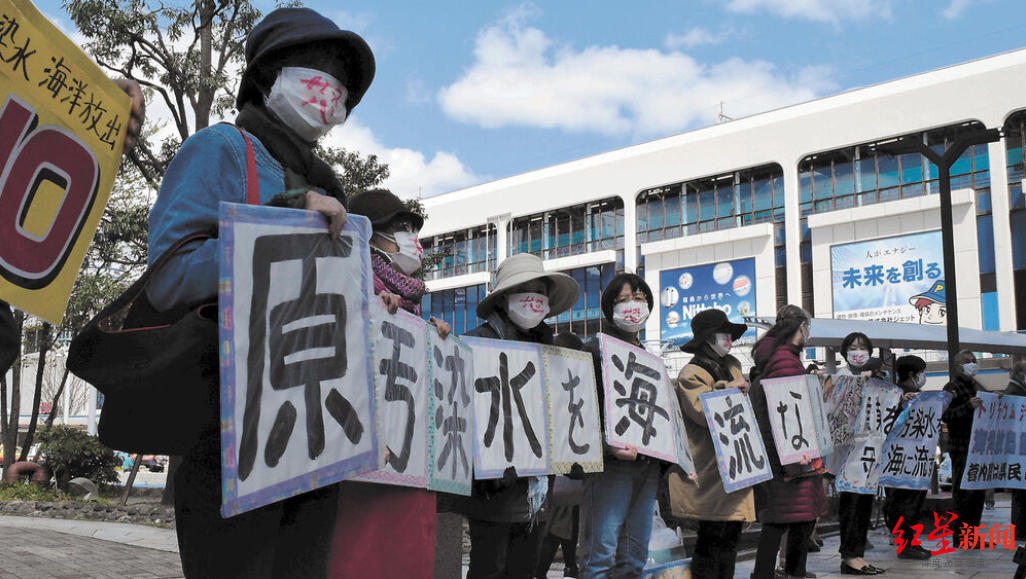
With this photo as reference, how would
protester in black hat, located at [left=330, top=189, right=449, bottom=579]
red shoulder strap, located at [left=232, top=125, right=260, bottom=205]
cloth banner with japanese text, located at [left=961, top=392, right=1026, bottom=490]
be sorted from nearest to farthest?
red shoulder strap, located at [left=232, top=125, right=260, bottom=205], protester in black hat, located at [left=330, top=189, right=449, bottom=579], cloth banner with japanese text, located at [left=961, top=392, right=1026, bottom=490]

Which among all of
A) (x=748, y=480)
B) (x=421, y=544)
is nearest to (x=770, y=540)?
(x=748, y=480)

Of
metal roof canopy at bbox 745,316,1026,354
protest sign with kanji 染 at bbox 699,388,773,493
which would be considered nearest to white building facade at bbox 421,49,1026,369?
metal roof canopy at bbox 745,316,1026,354

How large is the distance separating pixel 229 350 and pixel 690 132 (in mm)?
40209

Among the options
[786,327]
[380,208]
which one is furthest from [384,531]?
[786,327]

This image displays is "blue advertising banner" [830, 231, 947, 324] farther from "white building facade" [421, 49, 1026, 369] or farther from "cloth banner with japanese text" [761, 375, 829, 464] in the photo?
"cloth banner with japanese text" [761, 375, 829, 464]

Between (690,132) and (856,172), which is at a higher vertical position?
(690,132)

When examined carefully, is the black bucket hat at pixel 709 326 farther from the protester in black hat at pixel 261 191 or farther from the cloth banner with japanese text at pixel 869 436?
the protester in black hat at pixel 261 191

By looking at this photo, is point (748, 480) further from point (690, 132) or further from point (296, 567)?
point (690, 132)

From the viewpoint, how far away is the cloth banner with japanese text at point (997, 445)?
8594 millimetres

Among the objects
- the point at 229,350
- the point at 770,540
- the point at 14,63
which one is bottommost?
the point at 770,540

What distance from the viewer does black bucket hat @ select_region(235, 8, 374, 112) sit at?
2.15m

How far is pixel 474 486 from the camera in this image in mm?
4211

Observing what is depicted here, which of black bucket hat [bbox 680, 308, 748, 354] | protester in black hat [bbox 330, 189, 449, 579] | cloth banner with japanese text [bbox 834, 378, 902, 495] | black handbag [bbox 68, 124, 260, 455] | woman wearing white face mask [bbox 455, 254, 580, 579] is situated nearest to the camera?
black handbag [bbox 68, 124, 260, 455]

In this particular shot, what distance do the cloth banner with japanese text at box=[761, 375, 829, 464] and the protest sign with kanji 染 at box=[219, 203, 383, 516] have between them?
177 inches
